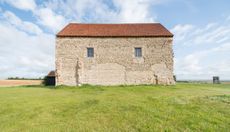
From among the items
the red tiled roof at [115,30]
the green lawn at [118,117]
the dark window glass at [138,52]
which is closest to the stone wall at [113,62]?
the dark window glass at [138,52]

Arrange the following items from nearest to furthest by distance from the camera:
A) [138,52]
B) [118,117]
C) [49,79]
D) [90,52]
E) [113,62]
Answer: [118,117]
[113,62]
[90,52]
[138,52]
[49,79]

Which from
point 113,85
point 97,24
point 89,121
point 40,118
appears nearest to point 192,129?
point 89,121

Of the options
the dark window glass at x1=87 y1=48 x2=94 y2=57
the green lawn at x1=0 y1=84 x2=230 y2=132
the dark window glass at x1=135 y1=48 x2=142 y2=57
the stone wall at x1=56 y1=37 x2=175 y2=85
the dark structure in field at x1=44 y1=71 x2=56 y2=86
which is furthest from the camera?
the dark structure in field at x1=44 y1=71 x2=56 y2=86

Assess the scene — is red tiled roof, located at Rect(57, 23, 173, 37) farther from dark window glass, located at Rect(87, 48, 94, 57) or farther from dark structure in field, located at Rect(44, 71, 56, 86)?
dark structure in field, located at Rect(44, 71, 56, 86)

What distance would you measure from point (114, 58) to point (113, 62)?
447 millimetres

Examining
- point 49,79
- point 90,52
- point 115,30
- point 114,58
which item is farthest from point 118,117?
point 49,79

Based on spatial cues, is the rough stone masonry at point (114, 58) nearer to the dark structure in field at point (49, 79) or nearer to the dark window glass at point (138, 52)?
the dark window glass at point (138, 52)

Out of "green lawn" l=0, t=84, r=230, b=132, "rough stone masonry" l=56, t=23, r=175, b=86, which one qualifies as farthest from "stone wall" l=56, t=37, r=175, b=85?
"green lawn" l=0, t=84, r=230, b=132

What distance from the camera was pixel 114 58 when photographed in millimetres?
20750

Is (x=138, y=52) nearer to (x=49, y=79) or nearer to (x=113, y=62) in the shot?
(x=113, y=62)

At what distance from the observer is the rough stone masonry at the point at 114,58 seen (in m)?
20.5

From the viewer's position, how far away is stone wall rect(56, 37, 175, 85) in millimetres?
20500

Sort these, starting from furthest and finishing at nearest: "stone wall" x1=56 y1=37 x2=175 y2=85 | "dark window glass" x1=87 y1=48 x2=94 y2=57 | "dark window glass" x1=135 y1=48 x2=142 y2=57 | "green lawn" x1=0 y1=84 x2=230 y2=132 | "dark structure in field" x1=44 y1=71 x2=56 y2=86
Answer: "dark structure in field" x1=44 y1=71 x2=56 y2=86 → "dark window glass" x1=135 y1=48 x2=142 y2=57 → "dark window glass" x1=87 y1=48 x2=94 y2=57 → "stone wall" x1=56 y1=37 x2=175 y2=85 → "green lawn" x1=0 y1=84 x2=230 y2=132

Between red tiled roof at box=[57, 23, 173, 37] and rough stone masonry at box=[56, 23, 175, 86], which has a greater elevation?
red tiled roof at box=[57, 23, 173, 37]
